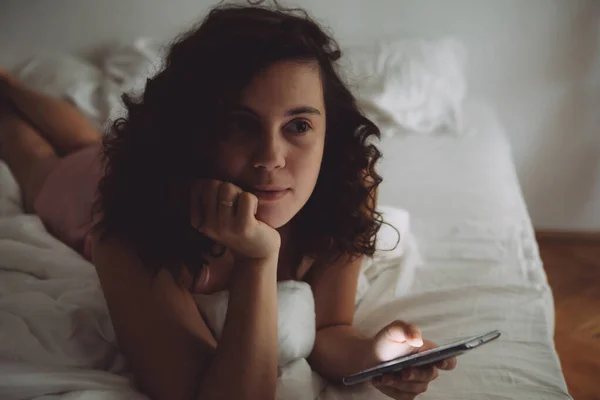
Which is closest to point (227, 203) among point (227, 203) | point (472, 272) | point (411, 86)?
point (227, 203)

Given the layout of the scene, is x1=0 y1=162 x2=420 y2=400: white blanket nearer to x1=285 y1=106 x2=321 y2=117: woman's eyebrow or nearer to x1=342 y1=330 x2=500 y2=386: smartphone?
x1=342 y1=330 x2=500 y2=386: smartphone

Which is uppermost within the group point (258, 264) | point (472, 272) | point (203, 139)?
point (203, 139)

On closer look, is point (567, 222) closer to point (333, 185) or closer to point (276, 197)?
point (333, 185)

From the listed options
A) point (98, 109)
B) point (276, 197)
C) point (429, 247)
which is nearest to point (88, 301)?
point (276, 197)

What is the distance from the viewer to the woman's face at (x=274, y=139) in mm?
695

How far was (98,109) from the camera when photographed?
5.25ft

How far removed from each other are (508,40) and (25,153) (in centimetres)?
143

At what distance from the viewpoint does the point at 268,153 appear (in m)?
0.69

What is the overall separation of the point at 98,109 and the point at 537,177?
4.72 feet

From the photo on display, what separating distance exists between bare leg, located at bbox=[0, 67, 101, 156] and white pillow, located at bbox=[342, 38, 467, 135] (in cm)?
72

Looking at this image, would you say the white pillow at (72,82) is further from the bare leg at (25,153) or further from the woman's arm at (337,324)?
the woman's arm at (337,324)

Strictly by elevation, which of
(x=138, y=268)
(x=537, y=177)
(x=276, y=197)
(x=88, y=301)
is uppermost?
(x=276, y=197)

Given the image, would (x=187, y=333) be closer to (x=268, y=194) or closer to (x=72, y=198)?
(x=268, y=194)

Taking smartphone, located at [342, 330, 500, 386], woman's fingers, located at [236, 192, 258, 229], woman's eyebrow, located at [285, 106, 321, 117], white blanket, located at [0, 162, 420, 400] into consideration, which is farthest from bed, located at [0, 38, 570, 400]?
woman's eyebrow, located at [285, 106, 321, 117]
